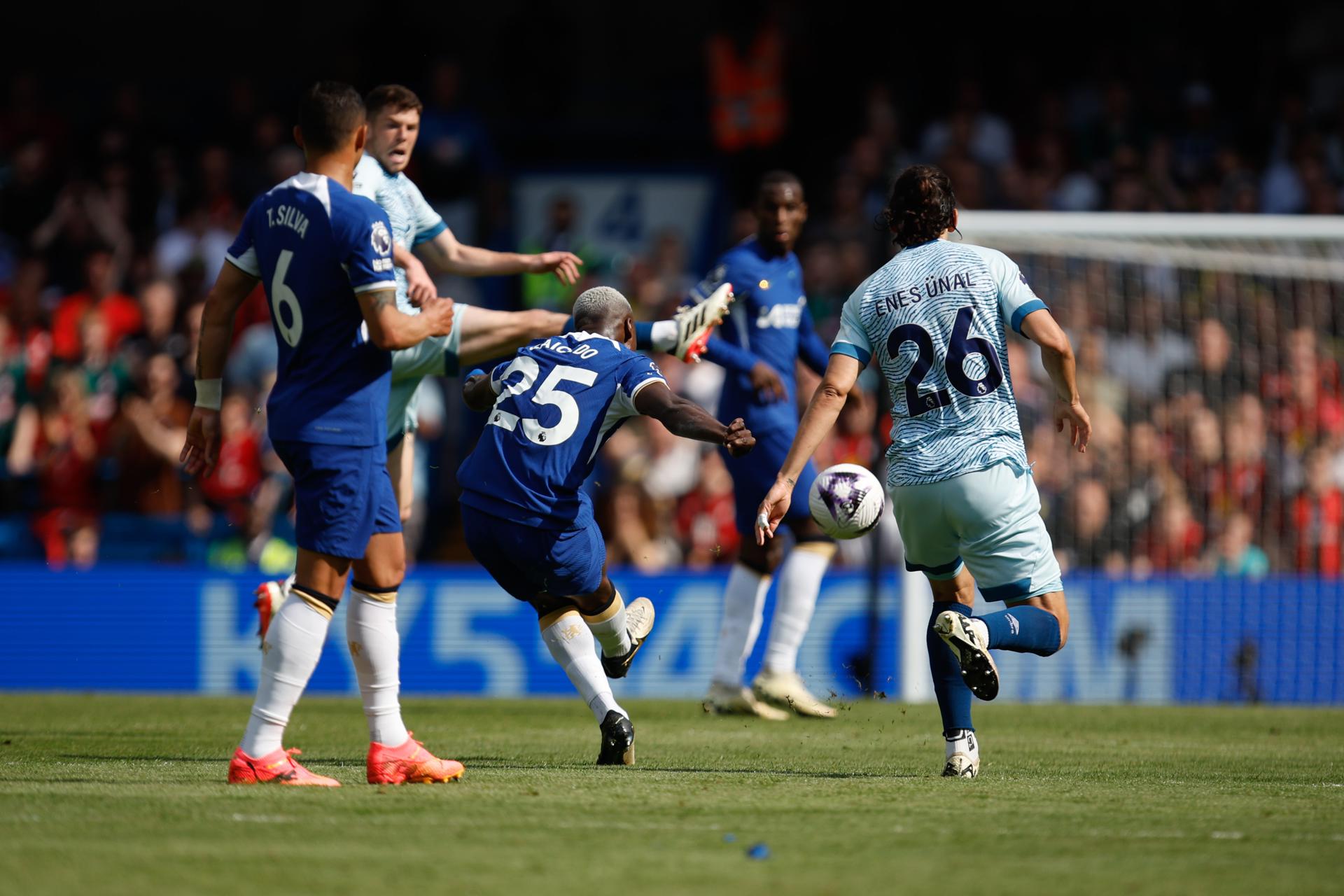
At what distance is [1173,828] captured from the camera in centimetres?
487

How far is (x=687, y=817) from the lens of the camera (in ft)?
16.3

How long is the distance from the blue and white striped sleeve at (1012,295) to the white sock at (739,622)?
11.3 feet

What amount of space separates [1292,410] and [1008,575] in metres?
7.68

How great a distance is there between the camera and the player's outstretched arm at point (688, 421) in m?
5.69

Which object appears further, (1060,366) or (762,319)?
(762,319)

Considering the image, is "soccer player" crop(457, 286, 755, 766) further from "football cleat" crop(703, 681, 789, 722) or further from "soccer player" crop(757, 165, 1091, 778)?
"football cleat" crop(703, 681, 789, 722)

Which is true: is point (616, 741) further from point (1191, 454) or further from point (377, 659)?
point (1191, 454)

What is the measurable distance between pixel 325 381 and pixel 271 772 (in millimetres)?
1349

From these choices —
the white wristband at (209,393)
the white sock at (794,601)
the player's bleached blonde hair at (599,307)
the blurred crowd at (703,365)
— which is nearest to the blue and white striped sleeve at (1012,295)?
the player's bleached blonde hair at (599,307)

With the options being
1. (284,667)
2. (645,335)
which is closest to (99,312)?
(645,335)

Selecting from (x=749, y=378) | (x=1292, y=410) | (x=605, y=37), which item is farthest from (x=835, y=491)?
(x=605, y=37)

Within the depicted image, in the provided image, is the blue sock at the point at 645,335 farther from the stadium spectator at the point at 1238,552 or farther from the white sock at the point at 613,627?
the stadium spectator at the point at 1238,552

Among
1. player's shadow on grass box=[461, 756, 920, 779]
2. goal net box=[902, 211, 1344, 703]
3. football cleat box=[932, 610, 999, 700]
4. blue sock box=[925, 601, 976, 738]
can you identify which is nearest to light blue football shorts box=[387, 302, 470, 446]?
player's shadow on grass box=[461, 756, 920, 779]

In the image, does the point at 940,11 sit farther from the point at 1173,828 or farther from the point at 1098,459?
the point at 1173,828
